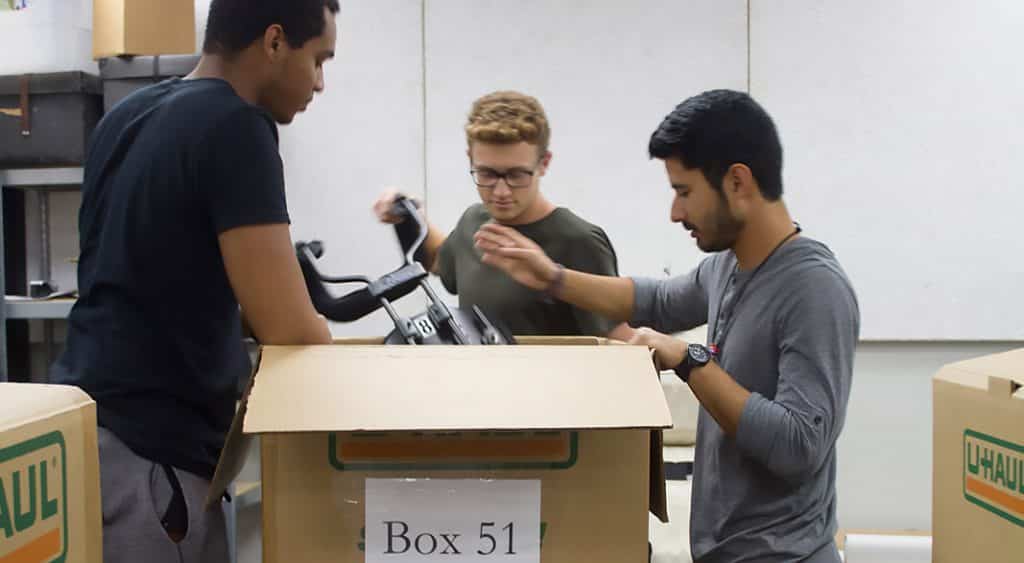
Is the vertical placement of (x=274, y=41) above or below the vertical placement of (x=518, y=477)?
above

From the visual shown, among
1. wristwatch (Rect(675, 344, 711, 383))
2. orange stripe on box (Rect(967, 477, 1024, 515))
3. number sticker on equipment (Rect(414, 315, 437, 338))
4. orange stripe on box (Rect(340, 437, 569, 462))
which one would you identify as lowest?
orange stripe on box (Rect(967, 477, 1024, 515))

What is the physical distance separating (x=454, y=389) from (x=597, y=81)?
2.18 metres

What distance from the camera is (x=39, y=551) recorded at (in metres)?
0.65

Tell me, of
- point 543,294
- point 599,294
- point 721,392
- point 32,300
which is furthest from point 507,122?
point 32,300

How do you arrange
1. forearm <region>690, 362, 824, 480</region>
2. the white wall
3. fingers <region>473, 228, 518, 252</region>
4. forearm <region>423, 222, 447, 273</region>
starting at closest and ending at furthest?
forearm <region>690, 362, 824, 480</region> → fingers <region>473, 228, 518, 252</region> → forearm <region>423, 222, 447, 273</region> → the white wall

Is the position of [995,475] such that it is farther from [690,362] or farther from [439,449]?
[439,449]

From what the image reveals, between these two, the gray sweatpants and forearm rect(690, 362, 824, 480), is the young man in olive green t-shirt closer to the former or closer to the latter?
forearm rect(690, 362, 824, 480)

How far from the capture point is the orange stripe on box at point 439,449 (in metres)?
0.83

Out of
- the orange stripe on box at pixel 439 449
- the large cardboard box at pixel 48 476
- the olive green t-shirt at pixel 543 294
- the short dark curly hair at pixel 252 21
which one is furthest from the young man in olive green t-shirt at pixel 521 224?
the large cardboard box at pixel 48 476

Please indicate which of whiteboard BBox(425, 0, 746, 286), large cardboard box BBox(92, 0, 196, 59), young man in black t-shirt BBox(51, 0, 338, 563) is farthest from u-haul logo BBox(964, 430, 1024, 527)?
large cardboard box BBox(92, 0, 196, 59)

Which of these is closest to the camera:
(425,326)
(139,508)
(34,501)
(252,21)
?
(34,501)

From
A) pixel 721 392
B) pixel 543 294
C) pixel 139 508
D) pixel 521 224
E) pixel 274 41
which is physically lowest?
pixel 139 508

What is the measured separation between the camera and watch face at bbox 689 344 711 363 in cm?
107

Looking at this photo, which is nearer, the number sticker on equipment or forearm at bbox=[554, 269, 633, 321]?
the number sticker on equipment
